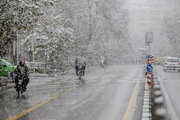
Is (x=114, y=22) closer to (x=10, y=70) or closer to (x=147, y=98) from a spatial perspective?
(x=10, y=70)

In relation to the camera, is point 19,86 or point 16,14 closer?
point 16,14

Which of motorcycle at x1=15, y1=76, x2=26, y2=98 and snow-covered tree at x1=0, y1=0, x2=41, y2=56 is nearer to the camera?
snow-covered tree at x1=0, y1=0, x2=41, y2=56

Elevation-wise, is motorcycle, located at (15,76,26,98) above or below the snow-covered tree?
below

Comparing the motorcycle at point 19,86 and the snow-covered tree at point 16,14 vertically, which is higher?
the snow-covered tree at point 16,14

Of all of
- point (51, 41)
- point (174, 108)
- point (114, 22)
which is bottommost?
point (174, 108)

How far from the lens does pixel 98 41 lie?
140 feet

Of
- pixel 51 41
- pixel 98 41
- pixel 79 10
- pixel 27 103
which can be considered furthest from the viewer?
pixel 98 41

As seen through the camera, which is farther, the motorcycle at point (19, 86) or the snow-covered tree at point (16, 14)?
the motorcycle at point (19, 86)

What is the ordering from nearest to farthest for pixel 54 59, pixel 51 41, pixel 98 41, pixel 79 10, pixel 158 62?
1. pixel 51 41
2. pixel 54 59
3. pixel 79 10
4. pixel 98 41
5. pixel 158 62

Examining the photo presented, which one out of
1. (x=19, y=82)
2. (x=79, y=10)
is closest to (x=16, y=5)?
(x=19, y=82)

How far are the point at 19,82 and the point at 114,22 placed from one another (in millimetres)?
31156

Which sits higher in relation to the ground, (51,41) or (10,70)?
(51,41)

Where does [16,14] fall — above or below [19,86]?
above

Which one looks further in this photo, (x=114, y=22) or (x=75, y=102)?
(x=114, y=22)
